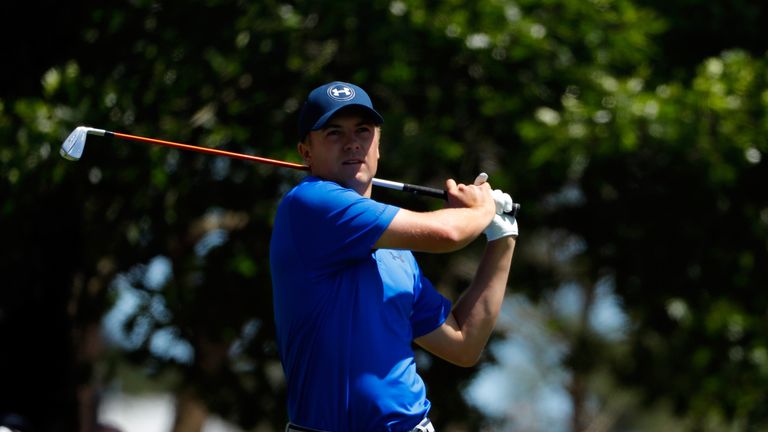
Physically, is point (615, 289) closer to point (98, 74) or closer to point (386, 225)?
point (98, 74)

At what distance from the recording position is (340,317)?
4086 millimetres

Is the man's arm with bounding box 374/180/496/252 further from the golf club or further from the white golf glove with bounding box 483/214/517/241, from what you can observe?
the white golf glove with bounding box 483/214/517/241

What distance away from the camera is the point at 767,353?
12.2m

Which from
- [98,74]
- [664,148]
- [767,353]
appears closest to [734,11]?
[664,148]

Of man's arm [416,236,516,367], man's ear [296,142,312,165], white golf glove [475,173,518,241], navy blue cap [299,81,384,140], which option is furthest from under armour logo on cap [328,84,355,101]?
man's arm [416,236,516,367]

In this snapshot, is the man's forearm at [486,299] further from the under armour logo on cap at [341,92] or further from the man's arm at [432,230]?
the under armour logo on cap at [341,92]

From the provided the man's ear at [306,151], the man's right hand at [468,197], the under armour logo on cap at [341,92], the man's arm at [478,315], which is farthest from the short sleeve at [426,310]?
the under armour logo on cap at [341,92]

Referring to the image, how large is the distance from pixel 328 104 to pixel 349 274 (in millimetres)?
554

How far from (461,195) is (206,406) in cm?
860

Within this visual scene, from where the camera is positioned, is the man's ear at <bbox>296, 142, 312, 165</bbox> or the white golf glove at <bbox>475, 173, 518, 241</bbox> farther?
the white golf glove at <bbox>475, 173, 518, 241</bbox>

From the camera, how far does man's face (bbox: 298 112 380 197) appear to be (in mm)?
4293

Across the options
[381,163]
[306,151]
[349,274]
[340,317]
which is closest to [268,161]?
[306,151]

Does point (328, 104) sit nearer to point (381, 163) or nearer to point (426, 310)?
point (426, 310)

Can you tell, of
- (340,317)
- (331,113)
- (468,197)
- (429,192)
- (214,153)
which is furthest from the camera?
(429,192)
